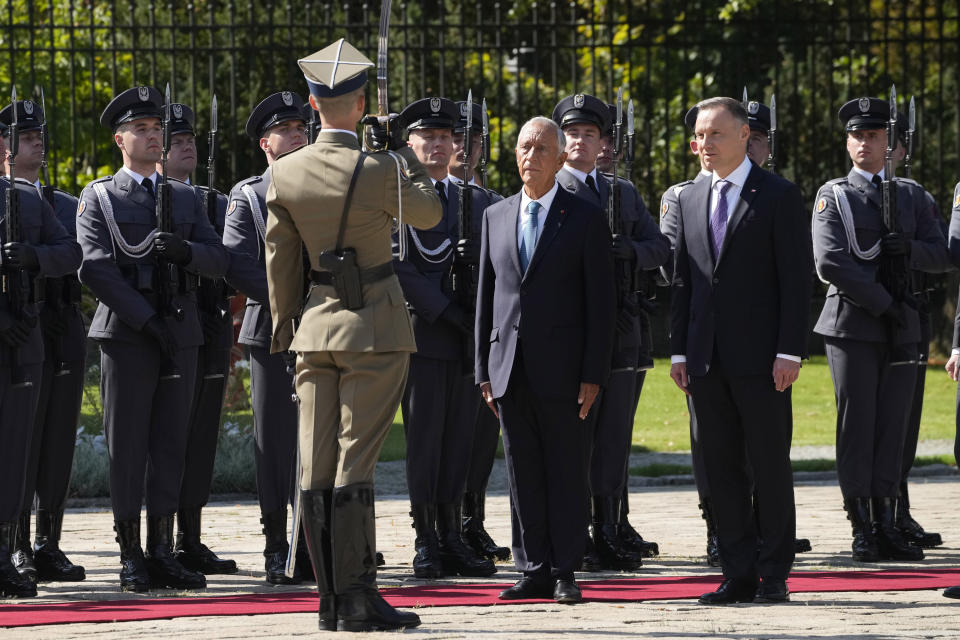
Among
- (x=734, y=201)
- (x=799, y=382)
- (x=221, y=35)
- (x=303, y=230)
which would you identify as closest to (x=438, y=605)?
(x=303, y=230)

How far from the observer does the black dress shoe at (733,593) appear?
668cm

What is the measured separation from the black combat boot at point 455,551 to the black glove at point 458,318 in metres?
0.87

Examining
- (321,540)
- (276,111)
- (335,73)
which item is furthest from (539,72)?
(321,540)

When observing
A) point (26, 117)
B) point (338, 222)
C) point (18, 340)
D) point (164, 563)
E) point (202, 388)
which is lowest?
point (164, 563)

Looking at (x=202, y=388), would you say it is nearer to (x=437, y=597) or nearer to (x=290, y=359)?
(x=290, y=359)

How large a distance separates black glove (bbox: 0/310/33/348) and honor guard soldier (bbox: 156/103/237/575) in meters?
1.02

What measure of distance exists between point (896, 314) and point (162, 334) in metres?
3.70

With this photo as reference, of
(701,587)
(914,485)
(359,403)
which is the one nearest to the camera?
(359,403)

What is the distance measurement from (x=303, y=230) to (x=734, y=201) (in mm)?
1853

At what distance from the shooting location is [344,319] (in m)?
6.16

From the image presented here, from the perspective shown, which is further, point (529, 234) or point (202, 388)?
point (202, 388)

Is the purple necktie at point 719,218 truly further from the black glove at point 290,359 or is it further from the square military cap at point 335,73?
the black glove at point 290,359

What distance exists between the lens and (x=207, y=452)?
832cm

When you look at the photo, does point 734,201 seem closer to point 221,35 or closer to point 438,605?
point 438,605
